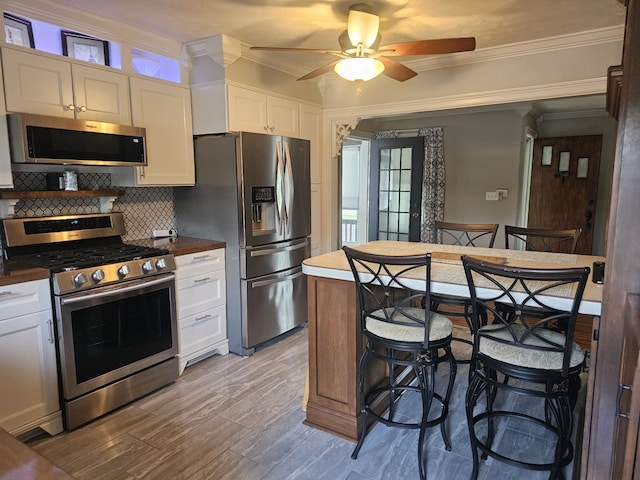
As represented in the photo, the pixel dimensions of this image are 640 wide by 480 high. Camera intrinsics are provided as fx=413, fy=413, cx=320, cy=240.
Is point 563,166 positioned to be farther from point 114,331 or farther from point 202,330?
point 114,331

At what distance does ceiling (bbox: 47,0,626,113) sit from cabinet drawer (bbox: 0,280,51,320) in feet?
5.48

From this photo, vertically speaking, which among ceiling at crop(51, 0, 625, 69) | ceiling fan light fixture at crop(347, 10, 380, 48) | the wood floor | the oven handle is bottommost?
the wood floor

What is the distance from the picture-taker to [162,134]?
122 inches

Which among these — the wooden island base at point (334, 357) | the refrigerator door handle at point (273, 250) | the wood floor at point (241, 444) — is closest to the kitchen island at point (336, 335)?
the wooden island base at point (334, 357)

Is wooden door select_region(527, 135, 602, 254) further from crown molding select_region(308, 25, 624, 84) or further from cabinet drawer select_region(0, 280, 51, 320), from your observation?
cabinet drawer select_region(0, 280, 51, 320)

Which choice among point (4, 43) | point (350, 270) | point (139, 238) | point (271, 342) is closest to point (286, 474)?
point (350, 270)

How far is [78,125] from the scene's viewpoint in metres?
2.50

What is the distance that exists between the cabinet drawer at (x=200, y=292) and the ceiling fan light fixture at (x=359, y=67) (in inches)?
68.9

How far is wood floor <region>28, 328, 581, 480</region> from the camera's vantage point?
6.46 ft

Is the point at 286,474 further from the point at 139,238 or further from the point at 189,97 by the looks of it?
the point at 189,97

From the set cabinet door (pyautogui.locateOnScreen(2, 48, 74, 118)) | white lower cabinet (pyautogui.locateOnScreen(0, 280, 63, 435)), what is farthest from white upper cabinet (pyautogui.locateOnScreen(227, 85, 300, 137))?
white lower cabinet (pyautogui.locateOnScreen(0, 280, 63, 435))

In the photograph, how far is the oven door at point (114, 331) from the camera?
89.3 inches

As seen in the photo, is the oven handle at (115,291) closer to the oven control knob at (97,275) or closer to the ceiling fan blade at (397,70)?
the oven control knob at (97,275)

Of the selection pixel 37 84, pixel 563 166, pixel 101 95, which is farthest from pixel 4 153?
pixel 563 166
